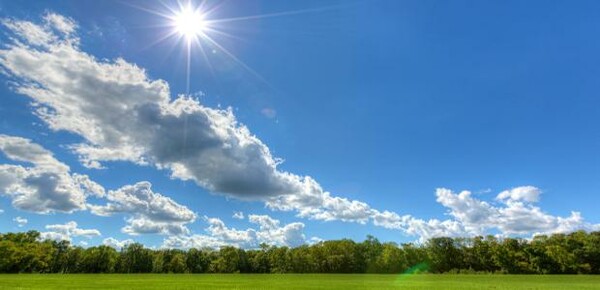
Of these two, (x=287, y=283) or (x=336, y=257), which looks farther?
(x=336, y=257)

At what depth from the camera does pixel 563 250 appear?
12100cm

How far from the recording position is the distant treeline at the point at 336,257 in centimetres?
12325

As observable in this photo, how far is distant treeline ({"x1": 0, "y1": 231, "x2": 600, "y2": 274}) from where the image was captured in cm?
12325

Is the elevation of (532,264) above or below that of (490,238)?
below

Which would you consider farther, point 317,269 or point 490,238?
point 317,269

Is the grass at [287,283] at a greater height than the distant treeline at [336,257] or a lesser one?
lesser

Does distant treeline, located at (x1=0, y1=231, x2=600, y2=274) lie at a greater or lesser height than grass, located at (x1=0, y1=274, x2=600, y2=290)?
greater

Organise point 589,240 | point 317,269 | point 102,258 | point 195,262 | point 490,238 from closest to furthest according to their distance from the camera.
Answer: point 589,240
point 490,238
point 317,269
point 102,258
point 195,262

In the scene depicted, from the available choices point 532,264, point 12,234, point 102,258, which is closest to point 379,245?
point 532,264

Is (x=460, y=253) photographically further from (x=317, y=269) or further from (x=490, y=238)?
(x=317, y=269)

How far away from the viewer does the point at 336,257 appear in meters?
150

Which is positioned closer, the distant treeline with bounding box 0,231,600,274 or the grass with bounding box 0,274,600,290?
the grass with bounding box 0,274,600,290

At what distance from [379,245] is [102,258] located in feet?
346

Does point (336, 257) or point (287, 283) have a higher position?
point (336, 257)
